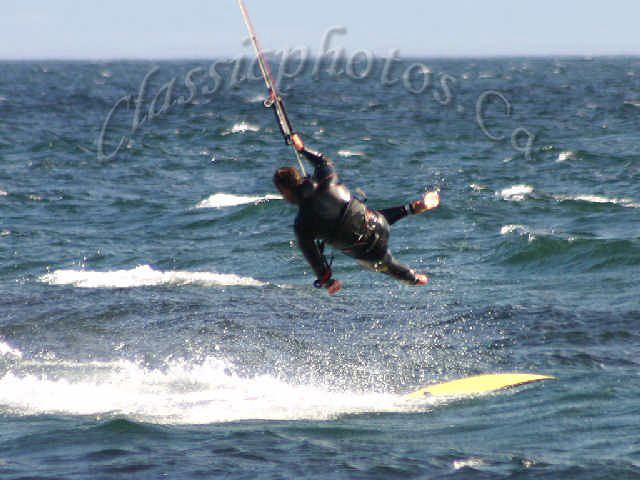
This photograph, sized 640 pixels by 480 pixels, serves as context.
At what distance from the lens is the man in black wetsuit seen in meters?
10.2

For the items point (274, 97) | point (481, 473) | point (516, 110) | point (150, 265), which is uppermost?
point (516, 110)

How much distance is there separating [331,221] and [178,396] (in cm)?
541

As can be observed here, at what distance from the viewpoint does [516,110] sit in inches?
2482

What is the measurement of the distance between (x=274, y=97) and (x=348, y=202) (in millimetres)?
1344

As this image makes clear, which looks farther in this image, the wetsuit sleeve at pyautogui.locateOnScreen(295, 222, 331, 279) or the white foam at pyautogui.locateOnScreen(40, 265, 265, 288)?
the white foam at pyautogui.locateOnScreen(40, 265, 265, 288)

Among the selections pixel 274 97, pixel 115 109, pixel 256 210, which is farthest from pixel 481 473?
pixel 115 109

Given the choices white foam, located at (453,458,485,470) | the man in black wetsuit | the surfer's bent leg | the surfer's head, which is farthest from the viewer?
the surfer's bent leg

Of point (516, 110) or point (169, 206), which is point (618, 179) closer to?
point (169, 206)

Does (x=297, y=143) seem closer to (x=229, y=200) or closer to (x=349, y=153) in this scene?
(x=229, y=200)

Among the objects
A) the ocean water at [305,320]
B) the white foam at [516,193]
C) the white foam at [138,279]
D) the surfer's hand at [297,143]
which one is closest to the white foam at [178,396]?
the ocean water at [305,320]

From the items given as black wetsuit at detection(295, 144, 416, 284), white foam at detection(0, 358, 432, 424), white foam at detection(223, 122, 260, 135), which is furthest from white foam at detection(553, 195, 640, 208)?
white foam at detection(223, 122, 260, 135)

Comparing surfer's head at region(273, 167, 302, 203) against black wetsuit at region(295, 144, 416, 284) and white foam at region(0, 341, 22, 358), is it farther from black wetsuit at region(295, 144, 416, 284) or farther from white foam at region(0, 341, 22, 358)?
white foam at region(0, 341, 22, 358)

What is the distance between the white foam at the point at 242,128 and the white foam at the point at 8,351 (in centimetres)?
3473

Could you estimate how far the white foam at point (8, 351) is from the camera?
17.0 meters
